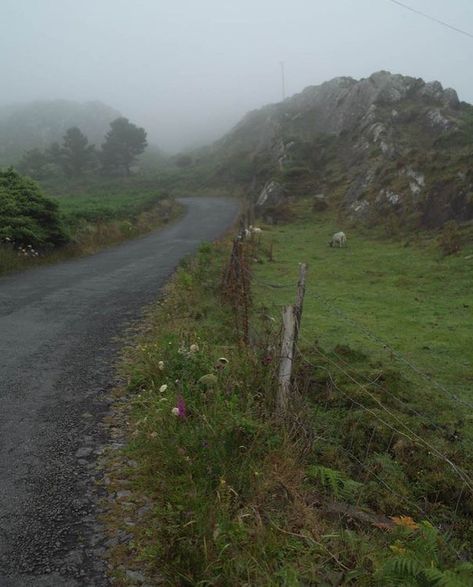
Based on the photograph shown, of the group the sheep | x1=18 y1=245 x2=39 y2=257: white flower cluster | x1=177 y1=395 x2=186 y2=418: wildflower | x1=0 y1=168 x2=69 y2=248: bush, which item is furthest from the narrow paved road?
the sheep

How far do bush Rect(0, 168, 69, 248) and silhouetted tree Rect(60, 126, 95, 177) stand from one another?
1845 inches

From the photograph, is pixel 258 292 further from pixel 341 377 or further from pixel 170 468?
pixel 170 468

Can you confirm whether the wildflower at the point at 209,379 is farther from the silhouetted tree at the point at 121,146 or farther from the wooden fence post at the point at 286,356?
the silhouetted tree at the point at 121,146

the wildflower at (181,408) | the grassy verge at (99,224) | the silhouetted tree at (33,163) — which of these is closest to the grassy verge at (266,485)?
the wildflower at (181,408)

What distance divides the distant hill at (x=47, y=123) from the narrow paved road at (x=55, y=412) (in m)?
90.3

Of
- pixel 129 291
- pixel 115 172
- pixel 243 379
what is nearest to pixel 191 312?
pixel 129 291

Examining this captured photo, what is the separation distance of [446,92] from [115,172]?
42303mm

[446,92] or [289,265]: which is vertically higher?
[446,92]

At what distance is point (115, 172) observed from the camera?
66.9 metres

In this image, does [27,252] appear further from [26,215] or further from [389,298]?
[389,298]

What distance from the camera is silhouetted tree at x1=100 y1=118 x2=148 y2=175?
220 ft

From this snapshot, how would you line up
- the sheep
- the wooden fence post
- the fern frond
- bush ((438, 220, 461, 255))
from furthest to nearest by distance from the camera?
the sheep
bush ((438, 220, 461, 255))
the wooden fence post
the fern frond

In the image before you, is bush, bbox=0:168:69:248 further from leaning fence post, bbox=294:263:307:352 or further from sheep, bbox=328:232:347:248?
leaning fence post, bbox=294:263:307:352

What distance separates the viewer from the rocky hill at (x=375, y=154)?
22.8m
